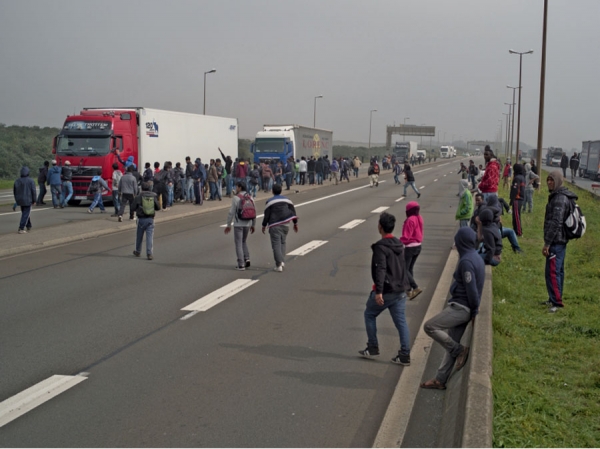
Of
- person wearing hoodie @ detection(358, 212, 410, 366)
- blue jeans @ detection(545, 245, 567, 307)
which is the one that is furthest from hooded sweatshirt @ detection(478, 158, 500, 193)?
person wearing hoodie @ detection(358, 212, 410, 366)

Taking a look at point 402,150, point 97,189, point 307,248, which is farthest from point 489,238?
point 402,150

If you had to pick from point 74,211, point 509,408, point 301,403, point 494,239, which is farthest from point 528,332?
point 74,211

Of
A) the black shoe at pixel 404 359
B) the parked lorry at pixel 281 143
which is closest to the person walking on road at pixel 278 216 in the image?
the black shoe at pixel 404 359

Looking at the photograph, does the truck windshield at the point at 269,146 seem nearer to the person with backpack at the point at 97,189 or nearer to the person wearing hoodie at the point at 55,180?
the person wearing hoodie at the point at 55,180

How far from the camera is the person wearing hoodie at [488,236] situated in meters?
9.93

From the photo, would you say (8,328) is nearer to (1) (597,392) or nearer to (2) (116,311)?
(2) (116,311)

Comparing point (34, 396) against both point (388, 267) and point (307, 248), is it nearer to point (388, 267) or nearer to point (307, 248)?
point (388, 267)

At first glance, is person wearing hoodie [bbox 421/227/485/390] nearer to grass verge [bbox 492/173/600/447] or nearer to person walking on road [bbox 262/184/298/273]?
grass verge [bbox 492/173/600/447]

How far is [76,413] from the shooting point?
19.7 ft

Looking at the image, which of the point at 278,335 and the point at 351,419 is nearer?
the point at 351,419

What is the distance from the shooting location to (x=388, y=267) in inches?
294

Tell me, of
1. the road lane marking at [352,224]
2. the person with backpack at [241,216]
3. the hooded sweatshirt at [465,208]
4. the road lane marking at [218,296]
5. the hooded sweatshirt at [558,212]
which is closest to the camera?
the hooded sweatshirt at [558,212]

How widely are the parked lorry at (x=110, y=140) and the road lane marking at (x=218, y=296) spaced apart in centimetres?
1509

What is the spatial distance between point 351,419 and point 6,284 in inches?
314
